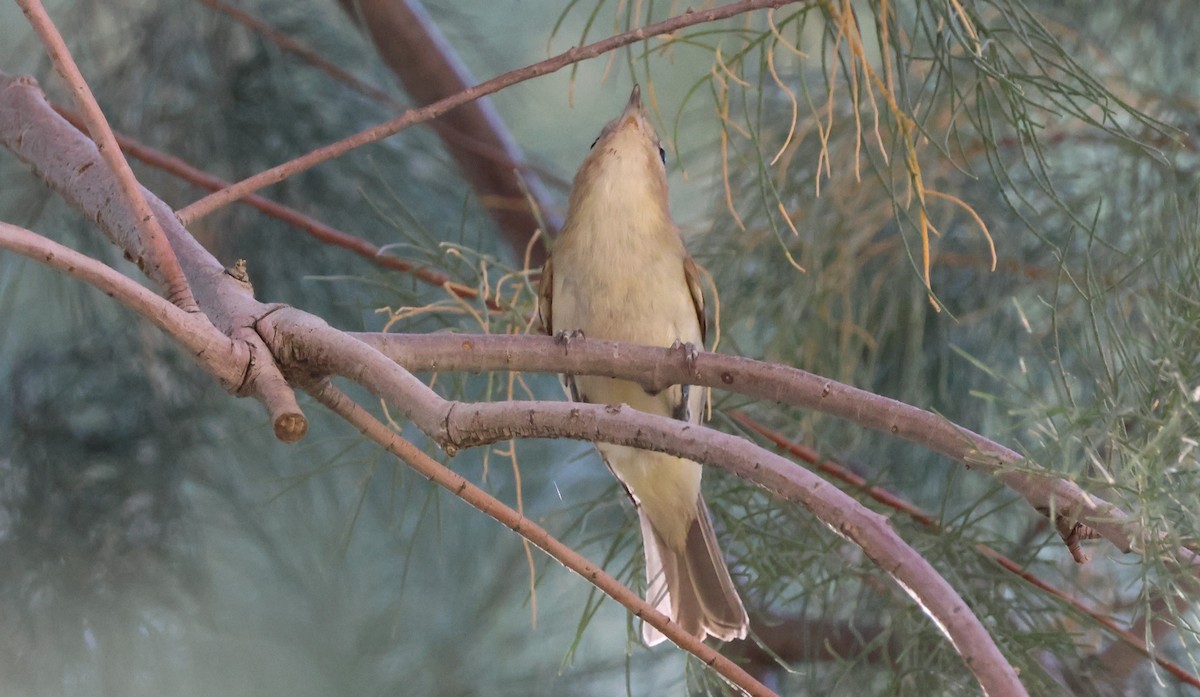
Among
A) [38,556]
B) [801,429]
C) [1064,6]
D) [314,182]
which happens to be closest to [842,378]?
[801,429]

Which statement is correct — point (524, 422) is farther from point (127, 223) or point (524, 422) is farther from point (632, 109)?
point (632, 109)

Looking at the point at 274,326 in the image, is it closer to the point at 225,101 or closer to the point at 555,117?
the point at 225,101

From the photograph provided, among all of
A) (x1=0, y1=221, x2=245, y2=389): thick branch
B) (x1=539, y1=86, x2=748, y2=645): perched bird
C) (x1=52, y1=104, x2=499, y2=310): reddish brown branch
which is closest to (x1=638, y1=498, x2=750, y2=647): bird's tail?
(x1=539, y1=86, x2=748, y2=645): perched bird

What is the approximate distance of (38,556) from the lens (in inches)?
44.8

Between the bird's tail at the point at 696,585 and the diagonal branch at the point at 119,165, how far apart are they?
0.49m

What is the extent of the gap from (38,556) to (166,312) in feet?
2.44

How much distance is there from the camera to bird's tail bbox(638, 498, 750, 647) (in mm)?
985

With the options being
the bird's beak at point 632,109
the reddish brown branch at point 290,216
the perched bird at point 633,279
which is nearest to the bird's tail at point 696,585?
the perched bird at point 633,279

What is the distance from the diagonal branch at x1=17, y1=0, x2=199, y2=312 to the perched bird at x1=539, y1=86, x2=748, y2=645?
554 mm

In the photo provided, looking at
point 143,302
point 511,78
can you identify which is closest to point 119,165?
point 143,302

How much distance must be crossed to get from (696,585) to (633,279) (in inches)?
Answer: 10.9

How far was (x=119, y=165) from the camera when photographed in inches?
20.3

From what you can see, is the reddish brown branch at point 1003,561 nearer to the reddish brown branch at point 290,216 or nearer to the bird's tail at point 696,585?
the bird's tail at point 696,585

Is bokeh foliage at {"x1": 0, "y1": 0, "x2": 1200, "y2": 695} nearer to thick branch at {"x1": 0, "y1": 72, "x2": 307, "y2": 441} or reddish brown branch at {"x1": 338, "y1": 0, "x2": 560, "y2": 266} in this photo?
reddish brown branch at {"x1": 338, "y1": 0, "x2": 560, "y2": 266}
